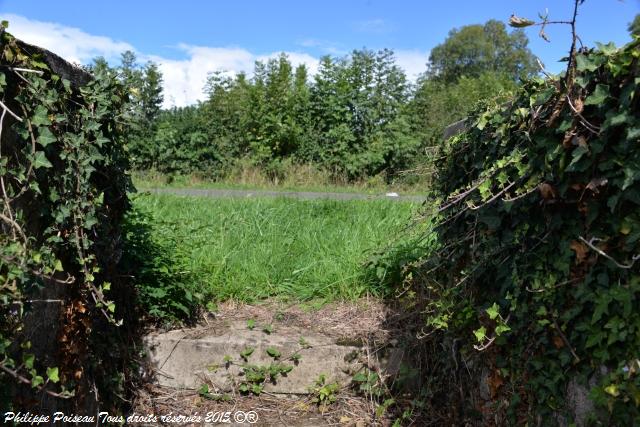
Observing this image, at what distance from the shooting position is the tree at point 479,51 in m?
53.1

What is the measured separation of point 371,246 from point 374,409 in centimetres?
168

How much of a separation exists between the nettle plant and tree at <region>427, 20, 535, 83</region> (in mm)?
52129

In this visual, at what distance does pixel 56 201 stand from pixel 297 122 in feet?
38.4

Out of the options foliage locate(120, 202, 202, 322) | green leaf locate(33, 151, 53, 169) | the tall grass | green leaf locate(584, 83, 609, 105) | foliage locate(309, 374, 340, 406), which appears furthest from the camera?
the tall grass

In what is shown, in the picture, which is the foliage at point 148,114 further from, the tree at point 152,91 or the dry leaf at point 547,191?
the dry leaf at point 547,191

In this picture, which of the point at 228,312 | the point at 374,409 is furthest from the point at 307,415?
the point at 228,312

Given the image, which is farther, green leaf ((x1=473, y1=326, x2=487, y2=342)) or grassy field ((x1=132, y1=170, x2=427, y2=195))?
grassy field ((x1=132, y1=170, x2=427, y2=195))

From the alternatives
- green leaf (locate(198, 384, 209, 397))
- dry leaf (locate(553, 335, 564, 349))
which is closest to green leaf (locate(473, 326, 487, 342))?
dry leaf (locate(553, 335, 564, 349))

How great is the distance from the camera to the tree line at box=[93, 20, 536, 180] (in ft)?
43.9

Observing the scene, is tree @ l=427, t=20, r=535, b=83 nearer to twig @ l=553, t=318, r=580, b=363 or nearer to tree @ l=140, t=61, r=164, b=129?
tree @ l=140, t=61, r=164, b=129

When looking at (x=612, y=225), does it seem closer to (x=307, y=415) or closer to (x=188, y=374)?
(x=307, y=415)

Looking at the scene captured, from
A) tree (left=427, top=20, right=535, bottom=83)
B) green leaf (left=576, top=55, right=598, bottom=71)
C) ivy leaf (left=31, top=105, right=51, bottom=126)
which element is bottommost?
ivy leaf (left=31, top=105, right=51, bottom=126)

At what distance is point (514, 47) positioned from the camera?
53781 millimetres

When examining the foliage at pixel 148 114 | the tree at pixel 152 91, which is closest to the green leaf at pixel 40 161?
the foliage at pixel 148 114
